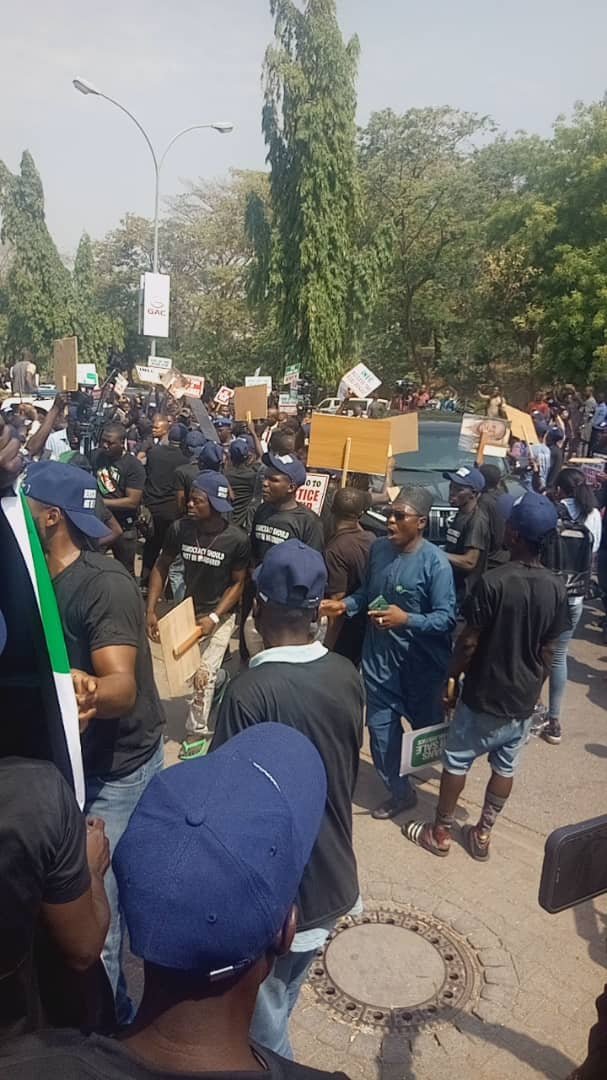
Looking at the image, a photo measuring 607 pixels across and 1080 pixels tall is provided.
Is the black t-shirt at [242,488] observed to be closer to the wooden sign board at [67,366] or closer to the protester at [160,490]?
the protester at [160,490]

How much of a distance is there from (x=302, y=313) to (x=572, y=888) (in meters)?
25.3

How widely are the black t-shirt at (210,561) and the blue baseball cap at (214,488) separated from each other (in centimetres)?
23

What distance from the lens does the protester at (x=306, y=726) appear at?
8.44ft

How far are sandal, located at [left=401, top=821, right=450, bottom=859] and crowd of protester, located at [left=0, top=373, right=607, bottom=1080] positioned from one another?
0.6 inches

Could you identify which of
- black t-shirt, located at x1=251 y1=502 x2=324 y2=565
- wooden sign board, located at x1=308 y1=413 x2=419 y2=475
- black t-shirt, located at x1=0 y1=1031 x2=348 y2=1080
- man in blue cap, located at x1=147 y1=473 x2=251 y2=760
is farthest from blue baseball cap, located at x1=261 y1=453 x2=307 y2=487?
black t-shirt, located at x1=0 y1=1031 x2=348 y2=1080

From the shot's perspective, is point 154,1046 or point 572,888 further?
point 572,888

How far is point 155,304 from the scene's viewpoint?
64.6 ft

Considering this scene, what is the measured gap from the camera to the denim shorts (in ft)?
14.1

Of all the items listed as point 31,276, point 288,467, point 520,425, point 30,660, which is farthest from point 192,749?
point 31,276

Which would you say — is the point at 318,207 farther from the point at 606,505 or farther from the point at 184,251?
the point at 184,251

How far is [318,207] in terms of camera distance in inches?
974

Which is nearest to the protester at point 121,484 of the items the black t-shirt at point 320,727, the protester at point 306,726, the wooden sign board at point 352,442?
the wooden sign board at point 352,442

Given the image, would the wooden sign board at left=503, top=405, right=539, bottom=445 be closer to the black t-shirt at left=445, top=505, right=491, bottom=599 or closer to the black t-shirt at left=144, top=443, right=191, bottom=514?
the black t-shirt at left=445, top=505, right=491, bottom=599

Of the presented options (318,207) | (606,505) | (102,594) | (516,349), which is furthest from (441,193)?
(102,594)
